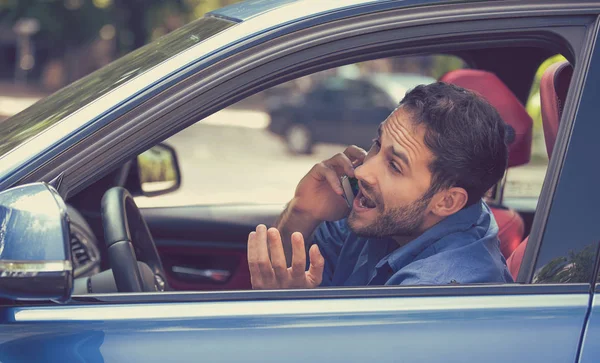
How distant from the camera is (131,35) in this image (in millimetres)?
19672

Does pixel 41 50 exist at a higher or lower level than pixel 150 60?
higher

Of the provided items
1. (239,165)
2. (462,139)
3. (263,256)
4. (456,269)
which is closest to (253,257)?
(263,256)

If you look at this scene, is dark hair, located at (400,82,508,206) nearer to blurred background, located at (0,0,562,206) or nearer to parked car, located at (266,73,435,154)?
blurred background, located at (0,0,562,206)

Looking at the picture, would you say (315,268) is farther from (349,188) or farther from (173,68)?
(349,188)

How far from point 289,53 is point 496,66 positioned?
5.96 feet

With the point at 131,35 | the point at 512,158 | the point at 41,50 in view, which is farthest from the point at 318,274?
the point at 41,50

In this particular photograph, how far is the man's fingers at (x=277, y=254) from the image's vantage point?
5.86 feet

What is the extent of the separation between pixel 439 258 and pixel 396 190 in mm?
210

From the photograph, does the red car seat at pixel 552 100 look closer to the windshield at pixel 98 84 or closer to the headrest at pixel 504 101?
the headrest at pixel 504 101

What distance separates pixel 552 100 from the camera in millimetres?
2223

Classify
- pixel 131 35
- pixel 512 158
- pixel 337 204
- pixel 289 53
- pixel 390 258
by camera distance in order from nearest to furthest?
pixel 289 53
pixel 390 258
pixel 337 204
pixel 512 158
pixel 131 35

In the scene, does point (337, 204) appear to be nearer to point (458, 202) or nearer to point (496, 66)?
point (458, 202)

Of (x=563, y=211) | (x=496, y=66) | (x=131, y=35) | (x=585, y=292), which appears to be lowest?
(x=585, y=292)

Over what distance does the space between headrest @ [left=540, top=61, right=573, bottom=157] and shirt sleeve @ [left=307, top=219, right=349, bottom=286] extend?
695 mm
